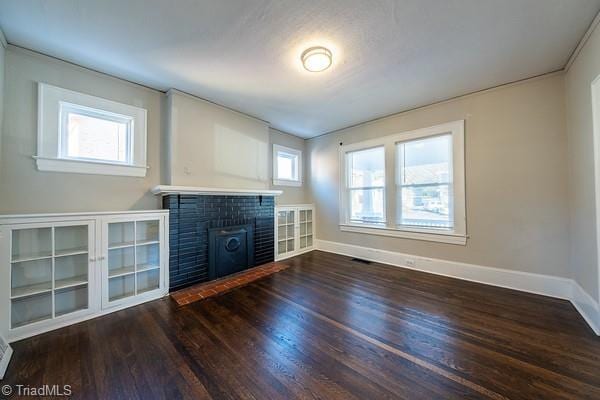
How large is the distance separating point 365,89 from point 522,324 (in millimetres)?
3088

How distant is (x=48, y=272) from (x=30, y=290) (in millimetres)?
232

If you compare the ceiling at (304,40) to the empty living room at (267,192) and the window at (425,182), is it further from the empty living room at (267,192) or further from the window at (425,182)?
the window at (425,182)

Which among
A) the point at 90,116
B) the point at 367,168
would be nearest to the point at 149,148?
the point at 90,116

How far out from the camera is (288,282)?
3141 millimetres

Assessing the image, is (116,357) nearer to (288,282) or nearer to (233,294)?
(233,294)

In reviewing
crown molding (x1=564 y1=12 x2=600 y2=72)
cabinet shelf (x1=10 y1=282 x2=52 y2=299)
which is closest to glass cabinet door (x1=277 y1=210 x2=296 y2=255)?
cabinet shelf (x1=10 y1=282 x2=52 y2=299)

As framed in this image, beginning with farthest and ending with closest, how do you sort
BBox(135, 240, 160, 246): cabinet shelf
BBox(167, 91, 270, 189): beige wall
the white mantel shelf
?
1. BBox(167, 91, 270, 189): beige wall
2. the white mantel shelf
3. BBox(135, 240, 160, 246): cabinet shelf

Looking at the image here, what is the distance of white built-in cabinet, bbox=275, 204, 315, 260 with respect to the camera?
14.5 feet

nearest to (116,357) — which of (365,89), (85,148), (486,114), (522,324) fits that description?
(85,148)

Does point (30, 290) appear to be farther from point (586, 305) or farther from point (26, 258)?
point (586, 305)

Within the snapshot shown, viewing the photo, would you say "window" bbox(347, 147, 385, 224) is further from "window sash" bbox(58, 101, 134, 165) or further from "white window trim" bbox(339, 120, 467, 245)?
"window sash" bbox(58, 101, 134, 165)

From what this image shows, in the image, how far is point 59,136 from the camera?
234 cm

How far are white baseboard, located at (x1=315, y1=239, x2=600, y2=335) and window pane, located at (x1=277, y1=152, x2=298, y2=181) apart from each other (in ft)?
7.45

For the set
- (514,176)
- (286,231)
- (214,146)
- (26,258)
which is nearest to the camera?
(26,258)
